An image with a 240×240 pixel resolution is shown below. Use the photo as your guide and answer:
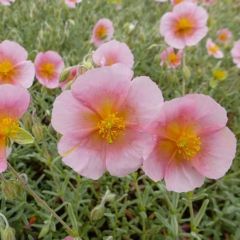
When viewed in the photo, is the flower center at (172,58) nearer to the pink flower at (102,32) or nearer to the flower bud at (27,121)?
the pink flower at (102,32)

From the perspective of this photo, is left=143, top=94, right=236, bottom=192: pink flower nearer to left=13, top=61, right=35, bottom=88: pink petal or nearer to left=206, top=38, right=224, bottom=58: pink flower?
left=13, top=61, right=35, bottom=88: pink petal

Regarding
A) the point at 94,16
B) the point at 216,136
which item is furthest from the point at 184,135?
the point at 94,16

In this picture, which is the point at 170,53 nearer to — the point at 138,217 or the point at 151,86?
the point at 138,217

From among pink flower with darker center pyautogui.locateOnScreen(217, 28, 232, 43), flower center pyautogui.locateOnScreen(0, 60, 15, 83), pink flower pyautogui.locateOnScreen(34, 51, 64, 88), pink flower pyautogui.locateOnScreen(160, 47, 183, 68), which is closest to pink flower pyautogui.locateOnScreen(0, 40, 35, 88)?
flower center pyautogui.locateOnScreen(0, 60, 15, 83)

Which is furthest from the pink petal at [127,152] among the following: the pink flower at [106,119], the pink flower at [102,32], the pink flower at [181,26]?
the pink flower at [102,32]

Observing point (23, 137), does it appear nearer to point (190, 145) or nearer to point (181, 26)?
point (190, 145)

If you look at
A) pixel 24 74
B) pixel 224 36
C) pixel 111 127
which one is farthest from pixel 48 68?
pixel 224 36
